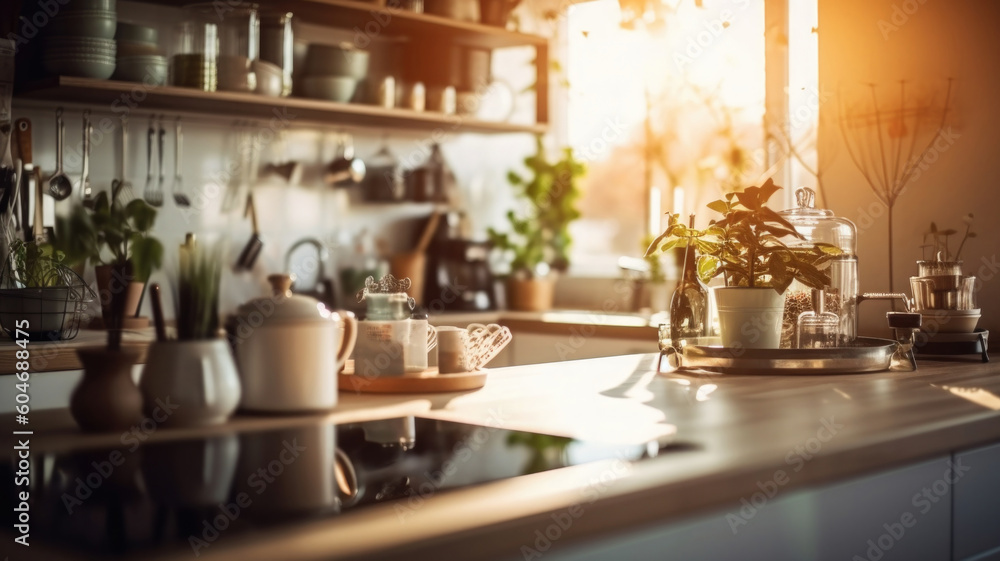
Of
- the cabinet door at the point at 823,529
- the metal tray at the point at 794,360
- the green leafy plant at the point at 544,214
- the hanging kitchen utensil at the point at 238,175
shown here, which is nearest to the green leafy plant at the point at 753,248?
the metal tray at the point at 794,360

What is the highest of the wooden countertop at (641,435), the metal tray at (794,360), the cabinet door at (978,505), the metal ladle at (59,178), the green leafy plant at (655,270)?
the metal ladle at (59,178)

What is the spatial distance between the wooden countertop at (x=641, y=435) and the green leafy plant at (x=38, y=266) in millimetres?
1300

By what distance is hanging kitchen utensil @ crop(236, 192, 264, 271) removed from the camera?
11.8 ft

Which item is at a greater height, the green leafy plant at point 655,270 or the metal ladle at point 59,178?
the metal ladle at point 59,178

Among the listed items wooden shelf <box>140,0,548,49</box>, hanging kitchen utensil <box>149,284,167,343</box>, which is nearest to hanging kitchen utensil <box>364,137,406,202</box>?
wooden shelf <box>140,0,548,49</box>

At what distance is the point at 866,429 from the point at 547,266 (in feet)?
10.9

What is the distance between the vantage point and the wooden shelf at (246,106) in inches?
116

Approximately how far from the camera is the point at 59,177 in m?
3.09

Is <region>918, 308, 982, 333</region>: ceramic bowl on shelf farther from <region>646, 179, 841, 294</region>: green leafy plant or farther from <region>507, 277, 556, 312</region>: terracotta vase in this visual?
<region>507, 277, 556, 312</region>: terracotta vase

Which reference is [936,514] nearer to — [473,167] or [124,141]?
[124,141]

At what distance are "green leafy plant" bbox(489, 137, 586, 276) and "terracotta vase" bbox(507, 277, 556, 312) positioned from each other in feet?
0.23

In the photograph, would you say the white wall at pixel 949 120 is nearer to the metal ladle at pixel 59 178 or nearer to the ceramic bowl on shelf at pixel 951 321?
the ceramic bowl on shelf at pixel 951 321

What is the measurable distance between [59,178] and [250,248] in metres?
0.72

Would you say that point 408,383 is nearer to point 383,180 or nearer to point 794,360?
point 794,360
